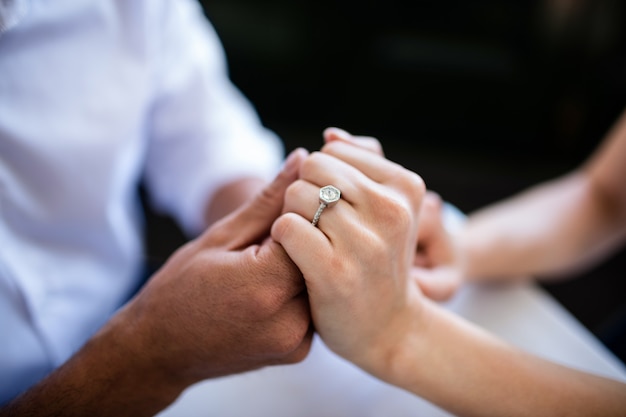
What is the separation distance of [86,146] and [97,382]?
293mm

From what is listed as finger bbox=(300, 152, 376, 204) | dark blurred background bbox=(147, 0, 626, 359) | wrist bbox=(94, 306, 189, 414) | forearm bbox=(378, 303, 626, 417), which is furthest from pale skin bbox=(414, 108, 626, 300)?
dark blurred background bbox=(147, 0, 626, 359)

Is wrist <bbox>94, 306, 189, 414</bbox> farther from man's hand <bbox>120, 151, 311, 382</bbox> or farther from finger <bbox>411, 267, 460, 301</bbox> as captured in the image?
finger <bbox>411, 267, 460, 301</bbox>

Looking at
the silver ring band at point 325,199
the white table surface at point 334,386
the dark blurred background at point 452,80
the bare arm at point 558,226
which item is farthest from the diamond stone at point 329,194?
the dark blurred background at point 452,80

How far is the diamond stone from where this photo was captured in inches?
18.2

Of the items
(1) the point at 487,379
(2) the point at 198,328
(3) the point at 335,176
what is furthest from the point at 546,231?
(2) the point at 198,328

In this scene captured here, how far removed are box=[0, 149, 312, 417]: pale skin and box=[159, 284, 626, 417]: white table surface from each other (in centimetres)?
12

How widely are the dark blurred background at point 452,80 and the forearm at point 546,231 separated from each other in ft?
3.05

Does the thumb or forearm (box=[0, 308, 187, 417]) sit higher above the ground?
the thumb

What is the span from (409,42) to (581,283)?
1123 mm

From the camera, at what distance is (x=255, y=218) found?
53 cm

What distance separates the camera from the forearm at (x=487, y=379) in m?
0.52

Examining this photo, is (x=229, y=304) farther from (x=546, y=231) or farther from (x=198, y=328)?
(x=546, y=231)

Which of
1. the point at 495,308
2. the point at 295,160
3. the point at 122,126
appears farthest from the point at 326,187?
the point at 495,308

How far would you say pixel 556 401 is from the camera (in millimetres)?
523
